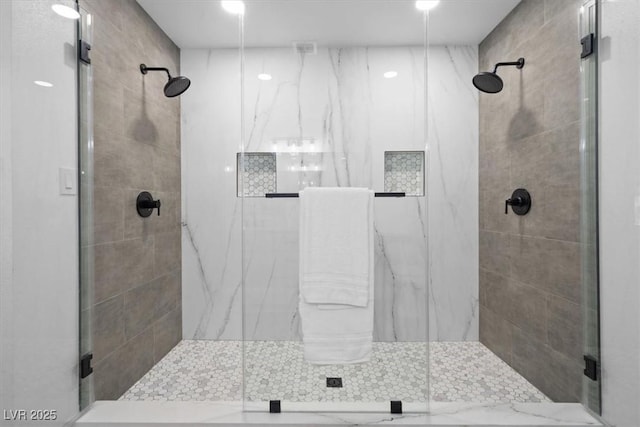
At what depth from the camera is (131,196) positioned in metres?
1.64

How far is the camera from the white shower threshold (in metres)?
1.28

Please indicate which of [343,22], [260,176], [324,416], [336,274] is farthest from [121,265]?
[343,22]

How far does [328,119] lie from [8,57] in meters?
1.14

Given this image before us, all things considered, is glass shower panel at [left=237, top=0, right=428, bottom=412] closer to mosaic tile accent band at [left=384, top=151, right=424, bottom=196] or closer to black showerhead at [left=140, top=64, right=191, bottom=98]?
mosaic tile accent band at [left=384, top=151, right=424, bottom=196]

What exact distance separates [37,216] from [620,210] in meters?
2.24

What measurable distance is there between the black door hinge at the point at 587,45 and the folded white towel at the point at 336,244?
1080mm

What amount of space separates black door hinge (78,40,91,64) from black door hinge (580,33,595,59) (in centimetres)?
214

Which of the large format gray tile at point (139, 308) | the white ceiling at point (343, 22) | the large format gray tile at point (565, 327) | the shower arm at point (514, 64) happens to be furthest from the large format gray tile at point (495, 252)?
the large format gray tile at point (139, 308)

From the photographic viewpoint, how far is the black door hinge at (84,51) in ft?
4.42

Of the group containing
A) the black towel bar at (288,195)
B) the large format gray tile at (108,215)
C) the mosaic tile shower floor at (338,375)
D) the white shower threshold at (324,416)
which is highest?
the black towel bar at (288,195)

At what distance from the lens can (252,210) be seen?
4.51ft

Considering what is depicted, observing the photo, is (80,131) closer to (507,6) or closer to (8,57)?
(8,57)

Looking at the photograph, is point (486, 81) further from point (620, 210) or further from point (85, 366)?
point (85, 366)

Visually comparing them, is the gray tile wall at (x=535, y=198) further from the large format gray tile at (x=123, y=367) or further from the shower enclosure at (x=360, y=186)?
the large format gray tile at (x=123, y=367)
